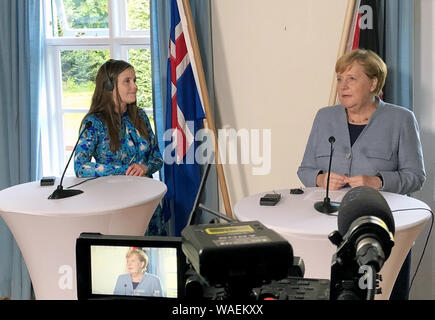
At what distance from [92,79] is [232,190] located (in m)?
1.18

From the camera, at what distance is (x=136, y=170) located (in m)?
2.88

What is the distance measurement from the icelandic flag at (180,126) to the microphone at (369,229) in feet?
8.69

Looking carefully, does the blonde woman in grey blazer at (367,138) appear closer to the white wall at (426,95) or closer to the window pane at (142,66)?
the white wall at (426,95)

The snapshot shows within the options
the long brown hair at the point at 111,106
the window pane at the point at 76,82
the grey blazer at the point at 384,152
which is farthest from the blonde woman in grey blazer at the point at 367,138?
the window pane at the point at 76,82

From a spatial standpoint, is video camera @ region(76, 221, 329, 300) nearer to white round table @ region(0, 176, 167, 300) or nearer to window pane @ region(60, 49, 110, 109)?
white round table @ region(0, 176, 167, 300)

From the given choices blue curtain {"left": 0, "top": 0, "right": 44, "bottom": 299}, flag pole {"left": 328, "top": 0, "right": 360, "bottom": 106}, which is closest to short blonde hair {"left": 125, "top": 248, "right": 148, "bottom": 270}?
flag pole {"left": 328, "top": 0, "right": 360, "bottom": 106}

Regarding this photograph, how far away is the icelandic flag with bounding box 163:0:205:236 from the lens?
3.31 meters

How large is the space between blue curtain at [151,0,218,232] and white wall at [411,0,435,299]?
117 centimetres

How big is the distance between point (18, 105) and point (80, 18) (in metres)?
0.70

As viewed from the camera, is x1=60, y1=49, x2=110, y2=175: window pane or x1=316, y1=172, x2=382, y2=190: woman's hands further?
x1=60, y1=49, x2=110, y2=175: window pane

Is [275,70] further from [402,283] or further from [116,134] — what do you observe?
[402,283]

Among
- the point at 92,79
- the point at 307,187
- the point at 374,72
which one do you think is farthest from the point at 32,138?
the point at 374,72

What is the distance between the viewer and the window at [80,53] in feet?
11.9
